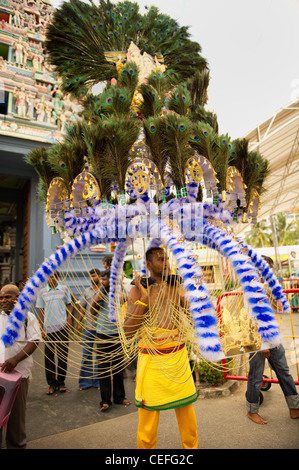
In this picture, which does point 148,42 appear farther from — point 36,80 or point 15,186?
point 15,186

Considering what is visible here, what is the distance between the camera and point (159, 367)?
77.3 inches

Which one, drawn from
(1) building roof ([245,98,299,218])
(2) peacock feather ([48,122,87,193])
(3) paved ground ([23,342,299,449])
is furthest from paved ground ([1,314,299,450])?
(1) building roof ([245,98,299,218])

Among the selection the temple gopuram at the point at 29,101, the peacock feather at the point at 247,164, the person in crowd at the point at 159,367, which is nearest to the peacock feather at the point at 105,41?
the peacock feather at the point at 247,164

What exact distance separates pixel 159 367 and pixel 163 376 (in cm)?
6

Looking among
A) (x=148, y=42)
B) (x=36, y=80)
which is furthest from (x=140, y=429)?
(x=36, y=80)

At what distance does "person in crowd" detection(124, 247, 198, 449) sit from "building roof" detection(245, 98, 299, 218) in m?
6.84

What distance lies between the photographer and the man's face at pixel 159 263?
2.14m

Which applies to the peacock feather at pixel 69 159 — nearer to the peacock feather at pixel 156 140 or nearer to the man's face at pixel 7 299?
the peacock feather at pixel 156 140

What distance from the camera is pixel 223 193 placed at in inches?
86.2

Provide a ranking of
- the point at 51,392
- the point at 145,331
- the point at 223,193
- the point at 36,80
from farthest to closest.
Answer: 1. the point at 36,80
2. the point at 51,392
3. the point at 223,193
4. the point at 145,331
